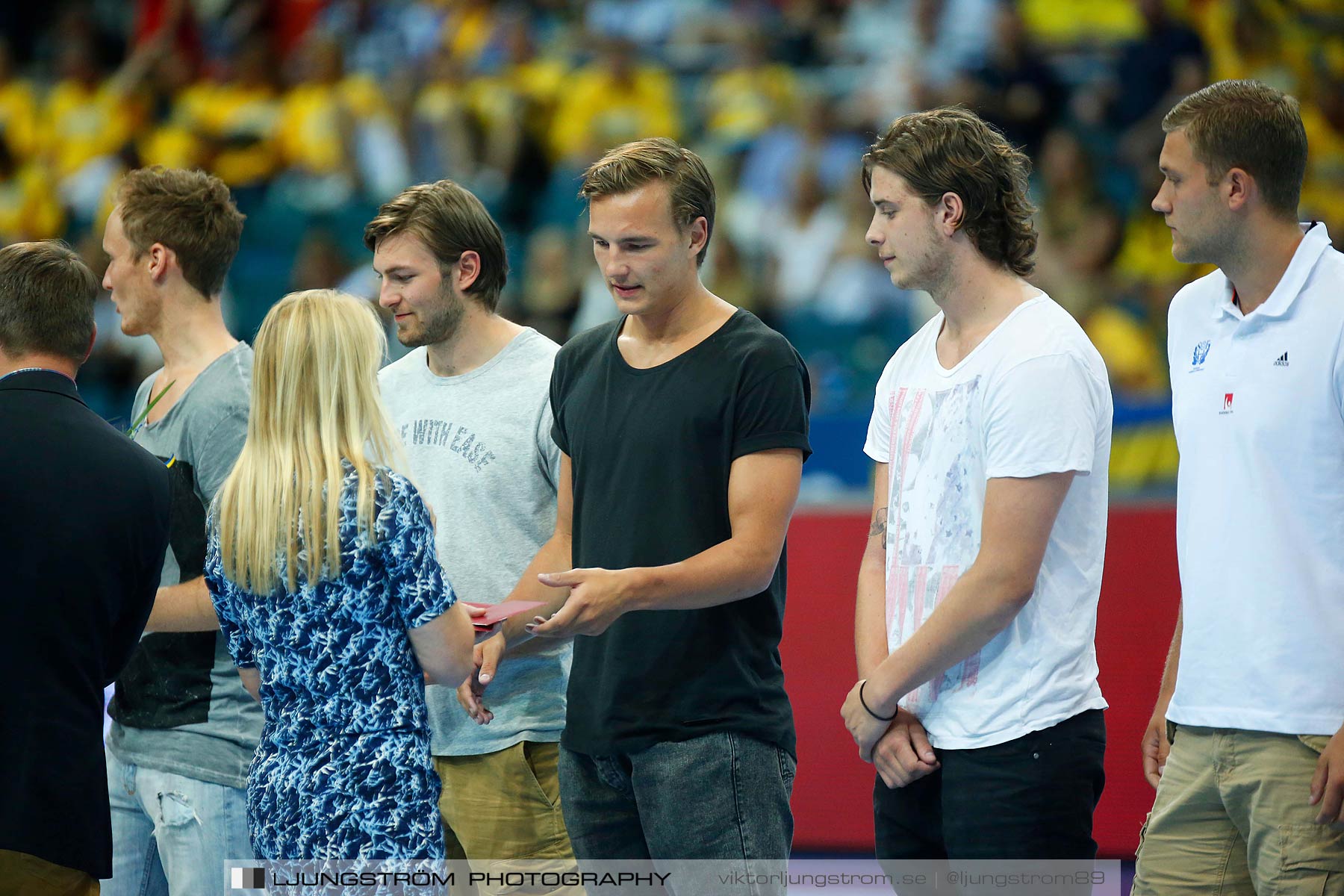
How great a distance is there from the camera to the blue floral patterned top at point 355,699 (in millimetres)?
2113

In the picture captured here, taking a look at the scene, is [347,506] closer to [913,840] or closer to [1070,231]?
[913,840]

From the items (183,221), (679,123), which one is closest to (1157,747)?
(183,221)

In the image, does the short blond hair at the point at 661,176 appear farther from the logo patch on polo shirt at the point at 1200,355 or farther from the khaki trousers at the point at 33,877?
the khaki trousers at the point at 33,877

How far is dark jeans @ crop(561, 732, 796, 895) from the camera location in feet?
7.34

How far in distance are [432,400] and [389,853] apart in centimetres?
105

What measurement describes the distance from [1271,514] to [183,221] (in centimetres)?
221

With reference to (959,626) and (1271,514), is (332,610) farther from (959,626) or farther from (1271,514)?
(1271,514)

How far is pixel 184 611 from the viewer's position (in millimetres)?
2564

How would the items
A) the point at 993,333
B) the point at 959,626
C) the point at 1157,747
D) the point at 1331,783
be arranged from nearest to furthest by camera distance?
the point at 1331,783 < the point at 959,626 < the point at 993,333 < the point at 1157,747

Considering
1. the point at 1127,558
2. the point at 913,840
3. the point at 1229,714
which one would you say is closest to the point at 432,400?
the point at 913,840

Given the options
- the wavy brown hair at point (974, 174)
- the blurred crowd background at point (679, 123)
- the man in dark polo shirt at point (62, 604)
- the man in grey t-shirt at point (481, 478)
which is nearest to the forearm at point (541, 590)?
the man in grey t-shirt at point (481, 478)

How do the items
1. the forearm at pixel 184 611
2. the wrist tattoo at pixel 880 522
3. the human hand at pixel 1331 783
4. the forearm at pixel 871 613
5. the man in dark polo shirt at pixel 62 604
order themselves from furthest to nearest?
the forearm at pixel 184 611, the wrist tattoo at pixel 880 522, the forearm at pixel 871 613, the man in dark polo shirt at pixel 62 604, the human hand at pixel 1331 783

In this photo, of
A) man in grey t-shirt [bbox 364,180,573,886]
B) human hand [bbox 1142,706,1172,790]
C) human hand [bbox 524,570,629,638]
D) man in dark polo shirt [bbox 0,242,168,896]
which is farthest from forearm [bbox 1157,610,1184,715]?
man in dark polo shirt [bbox 0,242,168,896]

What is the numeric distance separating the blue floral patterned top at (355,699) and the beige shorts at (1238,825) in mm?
1203
